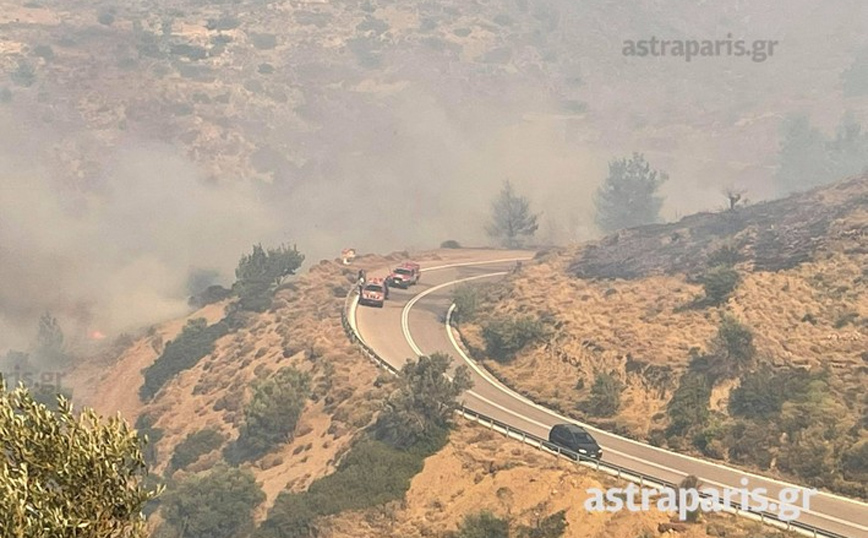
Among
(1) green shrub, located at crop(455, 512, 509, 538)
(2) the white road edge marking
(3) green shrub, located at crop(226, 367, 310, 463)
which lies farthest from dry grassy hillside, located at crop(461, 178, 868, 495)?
(3) green shrub, located at crop(226, 367, 310, 463)

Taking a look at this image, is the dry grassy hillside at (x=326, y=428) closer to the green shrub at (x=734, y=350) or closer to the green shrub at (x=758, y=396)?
the green shrub at (x=758, y=396)

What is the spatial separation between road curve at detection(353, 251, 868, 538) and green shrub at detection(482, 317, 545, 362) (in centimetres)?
199

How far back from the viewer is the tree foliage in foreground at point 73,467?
1427 centimetres

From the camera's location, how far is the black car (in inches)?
1510

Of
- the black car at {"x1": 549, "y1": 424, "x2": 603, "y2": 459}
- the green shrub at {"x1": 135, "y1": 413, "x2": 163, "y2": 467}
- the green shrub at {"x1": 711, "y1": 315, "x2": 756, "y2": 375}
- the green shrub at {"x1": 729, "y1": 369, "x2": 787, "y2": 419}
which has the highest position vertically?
the green shrub at {"x1": 711, "y1": 315, "x2": 756, "y2": 375}

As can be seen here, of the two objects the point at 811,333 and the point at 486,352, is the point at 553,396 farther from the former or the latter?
the point at 811,333

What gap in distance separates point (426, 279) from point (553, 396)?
39.0 metres

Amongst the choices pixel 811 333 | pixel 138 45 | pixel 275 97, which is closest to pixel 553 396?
pixel 811 333

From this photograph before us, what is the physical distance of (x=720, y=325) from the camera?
5103 cm

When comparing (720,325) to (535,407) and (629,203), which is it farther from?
(629,203)

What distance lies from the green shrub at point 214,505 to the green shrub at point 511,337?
20650 millimetres

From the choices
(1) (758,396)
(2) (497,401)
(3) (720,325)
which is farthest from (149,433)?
(1) (758,396)

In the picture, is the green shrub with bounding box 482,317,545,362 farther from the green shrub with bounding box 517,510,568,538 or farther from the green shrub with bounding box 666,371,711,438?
the green shrub with bounding box 517,510,568,538
